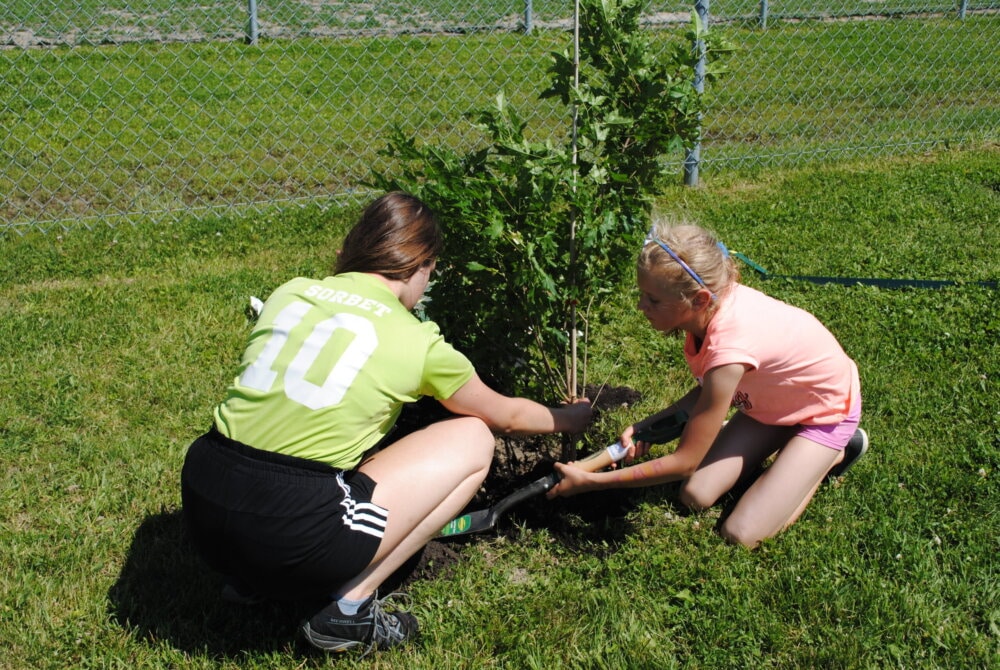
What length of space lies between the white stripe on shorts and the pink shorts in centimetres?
141

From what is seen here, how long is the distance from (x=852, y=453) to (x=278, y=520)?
1917 mm

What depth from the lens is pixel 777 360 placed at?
9.25 ft

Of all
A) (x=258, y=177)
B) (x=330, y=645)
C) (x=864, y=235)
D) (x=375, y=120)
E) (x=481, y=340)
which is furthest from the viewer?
(x=375, y=120)

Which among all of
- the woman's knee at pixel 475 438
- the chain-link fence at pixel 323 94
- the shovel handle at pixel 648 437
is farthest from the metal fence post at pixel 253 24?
the woman's knee at pixel 475 438

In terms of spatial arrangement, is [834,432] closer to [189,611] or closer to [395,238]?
[395,238]

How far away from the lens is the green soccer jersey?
2.27m

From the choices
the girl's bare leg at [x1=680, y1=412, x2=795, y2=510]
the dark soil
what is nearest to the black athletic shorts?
the dark soil

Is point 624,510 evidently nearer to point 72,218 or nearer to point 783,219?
point 783,219

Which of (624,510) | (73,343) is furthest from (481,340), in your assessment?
(73,343)

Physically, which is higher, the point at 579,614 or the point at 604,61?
the point at 604,61

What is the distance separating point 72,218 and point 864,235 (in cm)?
466

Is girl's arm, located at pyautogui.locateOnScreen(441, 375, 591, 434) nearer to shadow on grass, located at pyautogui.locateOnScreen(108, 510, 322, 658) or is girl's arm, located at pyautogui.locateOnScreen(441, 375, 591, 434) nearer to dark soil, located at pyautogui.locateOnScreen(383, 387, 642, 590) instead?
dark soil, located at pyautogui.locateOnScreen(383, 387, 642, 590)

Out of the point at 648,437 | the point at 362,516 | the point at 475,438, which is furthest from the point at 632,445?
the point at 362,516

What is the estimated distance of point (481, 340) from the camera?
3023 mm
